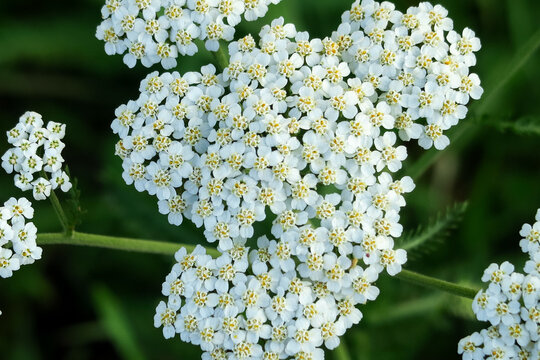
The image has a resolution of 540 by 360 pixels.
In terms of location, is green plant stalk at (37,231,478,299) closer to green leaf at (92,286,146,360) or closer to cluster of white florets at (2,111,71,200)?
cluster of white florets at (2,111,71,200)

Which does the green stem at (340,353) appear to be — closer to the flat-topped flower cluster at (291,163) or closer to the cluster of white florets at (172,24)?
the flat-topped flower cluster at (291,163)

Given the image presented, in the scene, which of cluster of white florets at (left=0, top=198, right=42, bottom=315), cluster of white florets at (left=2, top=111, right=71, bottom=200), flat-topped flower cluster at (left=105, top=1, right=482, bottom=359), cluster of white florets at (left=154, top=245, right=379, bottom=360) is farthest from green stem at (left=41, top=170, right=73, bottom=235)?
cluster of white florets at (left=154, top=245, right=379, bottom=360)

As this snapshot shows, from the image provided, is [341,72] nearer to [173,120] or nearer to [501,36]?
[173,120]

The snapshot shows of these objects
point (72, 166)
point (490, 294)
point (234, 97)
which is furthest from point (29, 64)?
point (490, 294)

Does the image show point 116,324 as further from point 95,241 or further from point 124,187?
point 95,241

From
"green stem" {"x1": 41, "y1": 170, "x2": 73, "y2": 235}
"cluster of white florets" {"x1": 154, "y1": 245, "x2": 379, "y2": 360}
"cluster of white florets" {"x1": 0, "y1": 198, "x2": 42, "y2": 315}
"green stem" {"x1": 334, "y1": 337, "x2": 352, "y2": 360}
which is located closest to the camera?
"cluster of white florets" {"x1": 154, "y1": 245, "x2": 379, "y2": 360}

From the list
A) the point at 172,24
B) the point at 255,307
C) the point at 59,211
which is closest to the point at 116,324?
the point at 59,211
